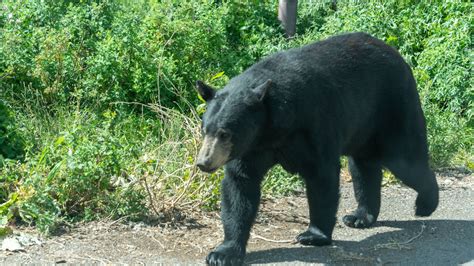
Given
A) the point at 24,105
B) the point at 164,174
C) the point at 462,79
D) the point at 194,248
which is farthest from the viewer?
the point at 462,79

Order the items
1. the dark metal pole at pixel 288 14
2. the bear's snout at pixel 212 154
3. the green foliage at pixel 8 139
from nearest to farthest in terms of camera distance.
Result: the bear's snout at pixel 212 154
the green foliage at pixel 8 139
the dark metal pole at pixel 288 14

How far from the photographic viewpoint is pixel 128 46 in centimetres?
1010

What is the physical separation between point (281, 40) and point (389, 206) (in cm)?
418

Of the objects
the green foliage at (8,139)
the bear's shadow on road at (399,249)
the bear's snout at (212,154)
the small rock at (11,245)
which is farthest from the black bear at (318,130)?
the green foliage at (8,139)

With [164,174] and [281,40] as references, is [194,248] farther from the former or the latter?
[281,40]

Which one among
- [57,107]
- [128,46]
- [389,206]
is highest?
[128,46]

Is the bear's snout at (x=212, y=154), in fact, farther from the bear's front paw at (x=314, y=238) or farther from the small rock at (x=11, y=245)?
the small rock at (x=11, y=245)

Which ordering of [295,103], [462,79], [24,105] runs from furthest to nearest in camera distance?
[462,79] → [24,105] → [295,103]

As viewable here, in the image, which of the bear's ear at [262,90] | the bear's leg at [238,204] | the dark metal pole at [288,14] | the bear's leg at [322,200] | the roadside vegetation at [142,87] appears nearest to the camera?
the bear's ear at [262,90]

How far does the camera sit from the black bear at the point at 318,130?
243 inches

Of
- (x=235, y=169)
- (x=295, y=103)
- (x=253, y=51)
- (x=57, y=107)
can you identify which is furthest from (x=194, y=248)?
(x=253, y=51)

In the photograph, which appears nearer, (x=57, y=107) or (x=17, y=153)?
(x=17, y=153)

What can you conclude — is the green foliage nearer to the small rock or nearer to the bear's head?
the small rock

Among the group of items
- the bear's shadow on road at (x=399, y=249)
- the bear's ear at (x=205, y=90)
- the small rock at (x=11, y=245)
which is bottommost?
the bear's shadow on road at (x=399, y=249)
